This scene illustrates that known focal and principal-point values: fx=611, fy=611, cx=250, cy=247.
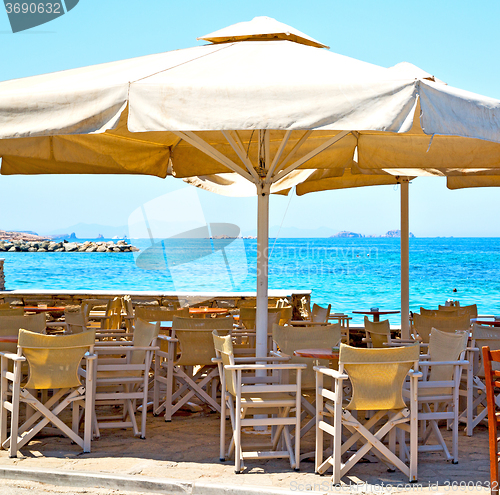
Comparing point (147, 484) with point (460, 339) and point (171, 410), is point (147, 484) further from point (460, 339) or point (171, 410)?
point (460, 339)

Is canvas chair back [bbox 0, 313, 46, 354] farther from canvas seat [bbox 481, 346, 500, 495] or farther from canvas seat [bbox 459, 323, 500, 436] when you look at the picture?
canvas seat [bbox 481, 346, 500, 495]

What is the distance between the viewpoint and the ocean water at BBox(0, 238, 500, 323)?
38.0m

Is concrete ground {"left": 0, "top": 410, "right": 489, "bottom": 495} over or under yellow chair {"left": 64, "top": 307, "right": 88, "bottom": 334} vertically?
under

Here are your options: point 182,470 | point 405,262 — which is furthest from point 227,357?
point 405,262

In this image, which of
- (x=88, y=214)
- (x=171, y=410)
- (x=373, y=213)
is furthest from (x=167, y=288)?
(x=171, y=410)

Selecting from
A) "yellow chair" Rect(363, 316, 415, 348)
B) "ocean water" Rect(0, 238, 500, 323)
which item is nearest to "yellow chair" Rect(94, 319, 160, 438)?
"yellow chair" Rect(363, 316, 415, 348)

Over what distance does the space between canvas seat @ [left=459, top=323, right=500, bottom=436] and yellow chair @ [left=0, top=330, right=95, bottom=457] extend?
2795mm

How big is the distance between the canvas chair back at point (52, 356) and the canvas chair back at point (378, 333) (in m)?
2.51

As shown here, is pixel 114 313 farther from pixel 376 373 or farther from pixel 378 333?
pixel 376 373

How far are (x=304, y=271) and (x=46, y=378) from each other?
47.1 m

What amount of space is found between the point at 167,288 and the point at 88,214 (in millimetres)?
22097

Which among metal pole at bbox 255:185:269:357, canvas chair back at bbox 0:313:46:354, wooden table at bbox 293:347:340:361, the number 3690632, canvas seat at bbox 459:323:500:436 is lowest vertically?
canvas seat at bbox 459:323:500:436

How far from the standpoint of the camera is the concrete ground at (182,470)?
3.38 meters

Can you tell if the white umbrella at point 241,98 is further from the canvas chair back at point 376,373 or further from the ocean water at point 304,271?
the ocean water at point 304,271
